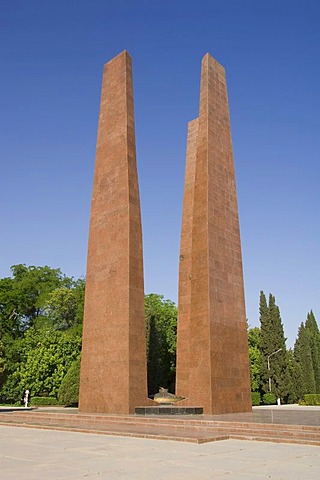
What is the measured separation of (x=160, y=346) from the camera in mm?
29156

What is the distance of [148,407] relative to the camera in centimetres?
1325

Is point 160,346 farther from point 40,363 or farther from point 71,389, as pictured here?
point 71,389

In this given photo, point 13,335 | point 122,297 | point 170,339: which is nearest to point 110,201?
point 122,297

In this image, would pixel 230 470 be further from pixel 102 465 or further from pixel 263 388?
A: pixel 263 388

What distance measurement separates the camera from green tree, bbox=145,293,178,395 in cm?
Answer: 2758

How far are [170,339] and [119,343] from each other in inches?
623

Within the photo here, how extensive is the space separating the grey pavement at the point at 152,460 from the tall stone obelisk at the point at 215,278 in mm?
5426

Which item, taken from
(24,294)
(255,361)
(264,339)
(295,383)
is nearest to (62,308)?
(24,294)

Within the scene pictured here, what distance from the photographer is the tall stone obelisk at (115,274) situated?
14.3m

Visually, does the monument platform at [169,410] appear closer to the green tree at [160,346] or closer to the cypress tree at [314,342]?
the green tree at [160,346]

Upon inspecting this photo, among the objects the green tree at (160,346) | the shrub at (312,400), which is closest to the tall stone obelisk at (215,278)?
the green tree at (160,346)

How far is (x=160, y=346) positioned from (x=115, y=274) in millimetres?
15038

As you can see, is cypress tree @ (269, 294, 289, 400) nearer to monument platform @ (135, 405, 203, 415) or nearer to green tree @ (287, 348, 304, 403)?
green tree @ (287, 348, 304, 403)

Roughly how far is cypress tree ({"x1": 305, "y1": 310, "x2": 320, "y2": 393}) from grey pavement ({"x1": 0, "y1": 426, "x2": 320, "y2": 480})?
31.1 metres
